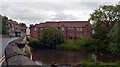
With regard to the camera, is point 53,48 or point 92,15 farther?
point 53,48

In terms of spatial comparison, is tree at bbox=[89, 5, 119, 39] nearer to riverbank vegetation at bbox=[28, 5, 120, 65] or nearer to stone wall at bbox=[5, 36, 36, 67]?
riverbank vegetation at bbox=[28, 5, 120, 65]

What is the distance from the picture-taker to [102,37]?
3422 cm

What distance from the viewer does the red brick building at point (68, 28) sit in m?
49.3

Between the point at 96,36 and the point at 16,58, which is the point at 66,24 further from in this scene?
the point at 16,58

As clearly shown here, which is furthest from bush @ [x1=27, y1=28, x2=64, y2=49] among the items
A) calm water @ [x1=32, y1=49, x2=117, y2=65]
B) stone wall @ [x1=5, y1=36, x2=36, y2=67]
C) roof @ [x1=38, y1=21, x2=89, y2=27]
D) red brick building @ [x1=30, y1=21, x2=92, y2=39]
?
stone wall @ [x1=5, y1=36, x2=36, y2=67]

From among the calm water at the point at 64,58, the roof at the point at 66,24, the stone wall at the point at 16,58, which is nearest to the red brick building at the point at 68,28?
the roof at the point at 66,24

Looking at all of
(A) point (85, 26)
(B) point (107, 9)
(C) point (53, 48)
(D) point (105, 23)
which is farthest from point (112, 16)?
(C) point (53, 48)

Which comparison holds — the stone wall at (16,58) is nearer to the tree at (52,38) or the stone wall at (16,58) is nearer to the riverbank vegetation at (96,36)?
the riverbank vegetation at (96,36)

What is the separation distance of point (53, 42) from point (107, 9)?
18851 millimetres

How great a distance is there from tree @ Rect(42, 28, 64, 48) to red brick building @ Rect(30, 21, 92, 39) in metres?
9.47

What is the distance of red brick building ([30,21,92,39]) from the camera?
49.3 m

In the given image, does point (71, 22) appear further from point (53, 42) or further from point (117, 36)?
point (117, 36)

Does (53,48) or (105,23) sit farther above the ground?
(105,23)

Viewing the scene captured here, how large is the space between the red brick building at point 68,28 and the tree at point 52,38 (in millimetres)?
9465
